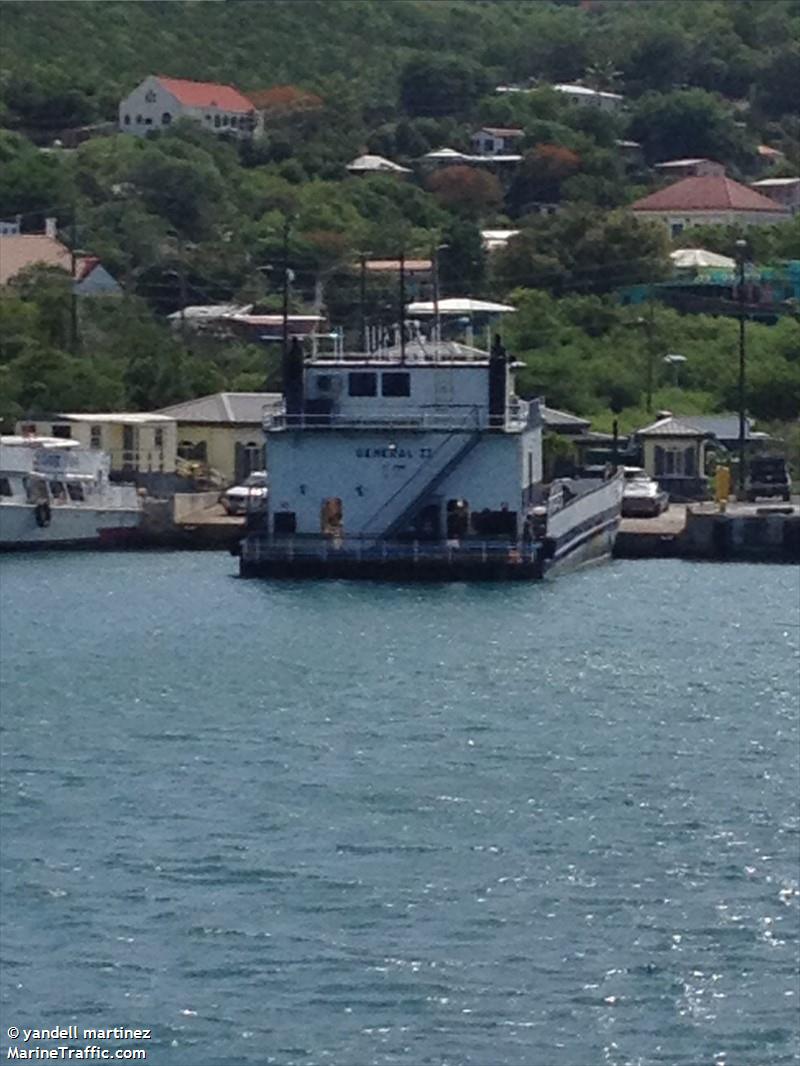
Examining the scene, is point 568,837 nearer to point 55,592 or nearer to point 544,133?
point 55,592

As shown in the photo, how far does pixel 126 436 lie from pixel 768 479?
1016cm

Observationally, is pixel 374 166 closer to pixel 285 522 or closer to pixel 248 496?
pixel 248 496

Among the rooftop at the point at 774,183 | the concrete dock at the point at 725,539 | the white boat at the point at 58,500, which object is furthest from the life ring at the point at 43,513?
the rooftop at the point at 774,183

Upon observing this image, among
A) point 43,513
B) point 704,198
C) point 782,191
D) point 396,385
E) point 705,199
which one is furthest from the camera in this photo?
point 782,191

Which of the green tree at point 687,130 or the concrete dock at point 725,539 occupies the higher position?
the green tree at point 687,130

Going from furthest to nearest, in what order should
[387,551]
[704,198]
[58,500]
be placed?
[704,198], [58,500], [387,551]

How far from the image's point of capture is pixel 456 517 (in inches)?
2092

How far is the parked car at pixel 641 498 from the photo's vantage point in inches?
2359

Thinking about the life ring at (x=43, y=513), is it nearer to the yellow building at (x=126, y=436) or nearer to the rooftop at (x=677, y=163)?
the yellow building at (x=126, y=436)

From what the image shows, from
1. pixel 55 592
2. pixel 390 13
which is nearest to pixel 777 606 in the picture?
pixel 55 592

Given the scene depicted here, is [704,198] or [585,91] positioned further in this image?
[585,91]

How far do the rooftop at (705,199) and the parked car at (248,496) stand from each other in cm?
3584

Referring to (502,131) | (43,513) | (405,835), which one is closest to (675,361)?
(43,513)

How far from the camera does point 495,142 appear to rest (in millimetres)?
106938
